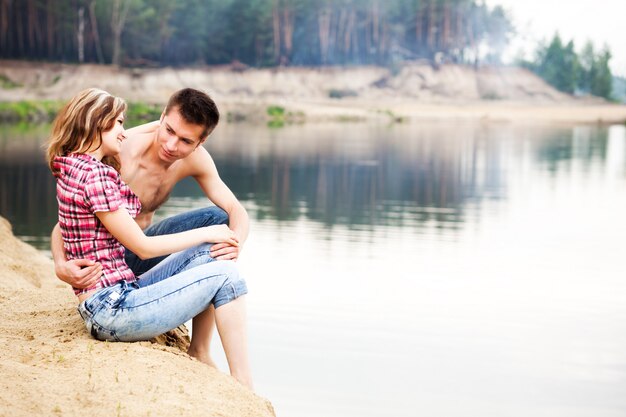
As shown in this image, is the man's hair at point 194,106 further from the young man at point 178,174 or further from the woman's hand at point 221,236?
the woman's hand at point 221,236

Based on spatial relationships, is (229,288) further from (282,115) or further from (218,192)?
(282,115)

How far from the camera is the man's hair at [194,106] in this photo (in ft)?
15.4

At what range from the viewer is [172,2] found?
69562 millimetres

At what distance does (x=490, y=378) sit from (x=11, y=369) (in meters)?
3.39

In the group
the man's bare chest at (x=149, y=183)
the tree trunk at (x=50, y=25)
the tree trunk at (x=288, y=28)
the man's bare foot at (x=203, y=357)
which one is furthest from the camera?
the tree trunk at (x=288, y=28)

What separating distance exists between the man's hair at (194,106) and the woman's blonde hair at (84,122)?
394 mm

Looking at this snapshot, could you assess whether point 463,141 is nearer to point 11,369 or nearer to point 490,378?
point 490,378

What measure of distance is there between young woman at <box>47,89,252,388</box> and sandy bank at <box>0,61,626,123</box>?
48.2 m

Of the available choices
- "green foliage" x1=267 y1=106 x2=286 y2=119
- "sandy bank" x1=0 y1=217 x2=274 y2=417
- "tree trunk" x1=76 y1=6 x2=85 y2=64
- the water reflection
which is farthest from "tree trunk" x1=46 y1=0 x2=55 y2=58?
"sandy bank" x1=0 y1=217 x2=274 y2=417

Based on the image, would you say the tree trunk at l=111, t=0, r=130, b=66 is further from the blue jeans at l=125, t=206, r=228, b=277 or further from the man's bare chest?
the blue jeans at l=125, t=206, r=228, b=277

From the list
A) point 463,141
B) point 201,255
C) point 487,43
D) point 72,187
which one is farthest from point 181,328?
point 487,43

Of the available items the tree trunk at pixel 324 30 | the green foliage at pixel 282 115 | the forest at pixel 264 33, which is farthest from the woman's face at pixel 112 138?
the tree trunk at pixel 324 30

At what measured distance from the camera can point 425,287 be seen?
8812 mm

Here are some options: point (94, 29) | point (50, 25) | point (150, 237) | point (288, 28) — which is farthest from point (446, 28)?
point (150, 237)
